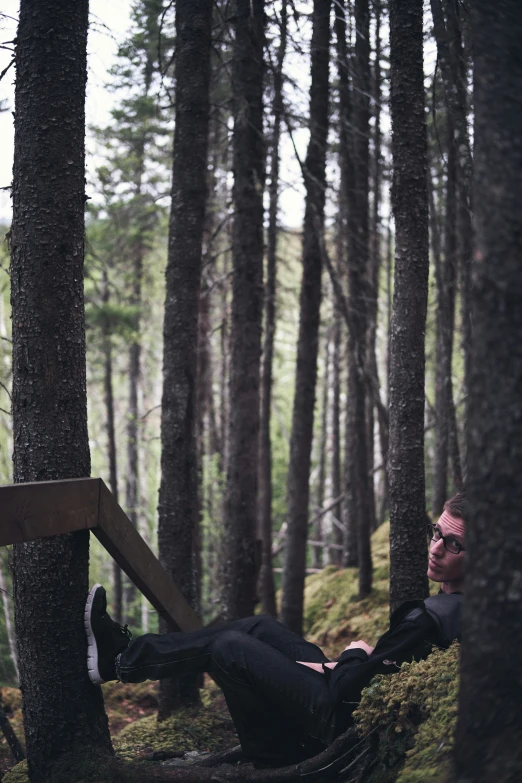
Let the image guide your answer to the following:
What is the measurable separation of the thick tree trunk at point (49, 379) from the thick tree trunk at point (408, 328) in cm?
212

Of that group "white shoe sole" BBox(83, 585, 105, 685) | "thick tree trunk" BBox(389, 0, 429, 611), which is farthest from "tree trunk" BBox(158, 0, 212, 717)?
"white shoe sole" BBox(83, 585, 105, 685)

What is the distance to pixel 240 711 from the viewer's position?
407cm

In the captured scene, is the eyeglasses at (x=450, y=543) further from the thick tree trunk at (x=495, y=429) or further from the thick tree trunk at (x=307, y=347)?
the thick tree trunk at (x=307, y=347)

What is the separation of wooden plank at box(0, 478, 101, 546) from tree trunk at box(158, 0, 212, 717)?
2357mm

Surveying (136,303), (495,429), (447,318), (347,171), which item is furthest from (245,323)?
(136,303)

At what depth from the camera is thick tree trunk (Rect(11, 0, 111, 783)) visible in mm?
3838

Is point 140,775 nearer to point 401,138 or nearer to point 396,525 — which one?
point 396,525

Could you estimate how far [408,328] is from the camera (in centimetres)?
475

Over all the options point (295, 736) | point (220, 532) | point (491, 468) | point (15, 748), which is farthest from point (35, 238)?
point (220, 532)

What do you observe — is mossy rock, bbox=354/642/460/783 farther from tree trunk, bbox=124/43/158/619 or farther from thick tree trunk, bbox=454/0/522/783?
tree trunk, bbox=124/43/158/619

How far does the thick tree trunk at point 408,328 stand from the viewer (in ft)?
15.4

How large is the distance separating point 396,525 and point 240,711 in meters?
1.60

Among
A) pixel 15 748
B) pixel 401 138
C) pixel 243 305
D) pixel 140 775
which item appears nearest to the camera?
pixel 140 775

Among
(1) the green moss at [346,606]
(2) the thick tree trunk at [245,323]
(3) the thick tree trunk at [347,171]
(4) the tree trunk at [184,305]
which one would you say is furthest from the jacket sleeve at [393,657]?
(3) the thick tree trunk at [347,171]
